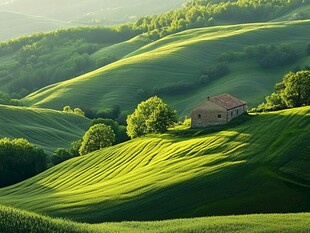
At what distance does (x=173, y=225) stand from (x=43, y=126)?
11880cm

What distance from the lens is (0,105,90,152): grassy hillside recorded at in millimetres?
151500

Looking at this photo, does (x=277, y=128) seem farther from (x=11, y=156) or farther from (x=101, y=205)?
(x=11, y=156)

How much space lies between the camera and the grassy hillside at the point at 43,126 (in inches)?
5965

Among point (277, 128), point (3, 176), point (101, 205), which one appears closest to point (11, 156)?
point (3, 176)

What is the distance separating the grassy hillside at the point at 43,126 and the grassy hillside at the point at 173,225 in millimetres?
93357

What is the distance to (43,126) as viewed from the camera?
165875mm

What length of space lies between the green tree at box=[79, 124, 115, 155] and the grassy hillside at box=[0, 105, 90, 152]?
88.4 feet

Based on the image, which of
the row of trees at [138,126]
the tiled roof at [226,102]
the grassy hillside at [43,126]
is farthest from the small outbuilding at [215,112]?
the grassy hillside at [43,126]

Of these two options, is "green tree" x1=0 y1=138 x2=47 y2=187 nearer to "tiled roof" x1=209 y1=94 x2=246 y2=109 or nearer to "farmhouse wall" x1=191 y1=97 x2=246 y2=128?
"farmhouse wall" x1=191 y1=97 x2=246 y2=128

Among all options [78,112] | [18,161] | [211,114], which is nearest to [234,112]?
[211,114]

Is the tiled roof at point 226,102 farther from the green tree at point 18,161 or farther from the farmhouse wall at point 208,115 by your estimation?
the green tree at point 18,161

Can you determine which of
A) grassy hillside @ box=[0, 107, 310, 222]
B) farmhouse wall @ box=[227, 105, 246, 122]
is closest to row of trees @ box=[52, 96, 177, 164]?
grassy hillside @ box=[0, 107, 310, 222]

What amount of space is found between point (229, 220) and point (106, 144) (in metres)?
67.9

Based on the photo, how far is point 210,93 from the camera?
18525 centimetres
